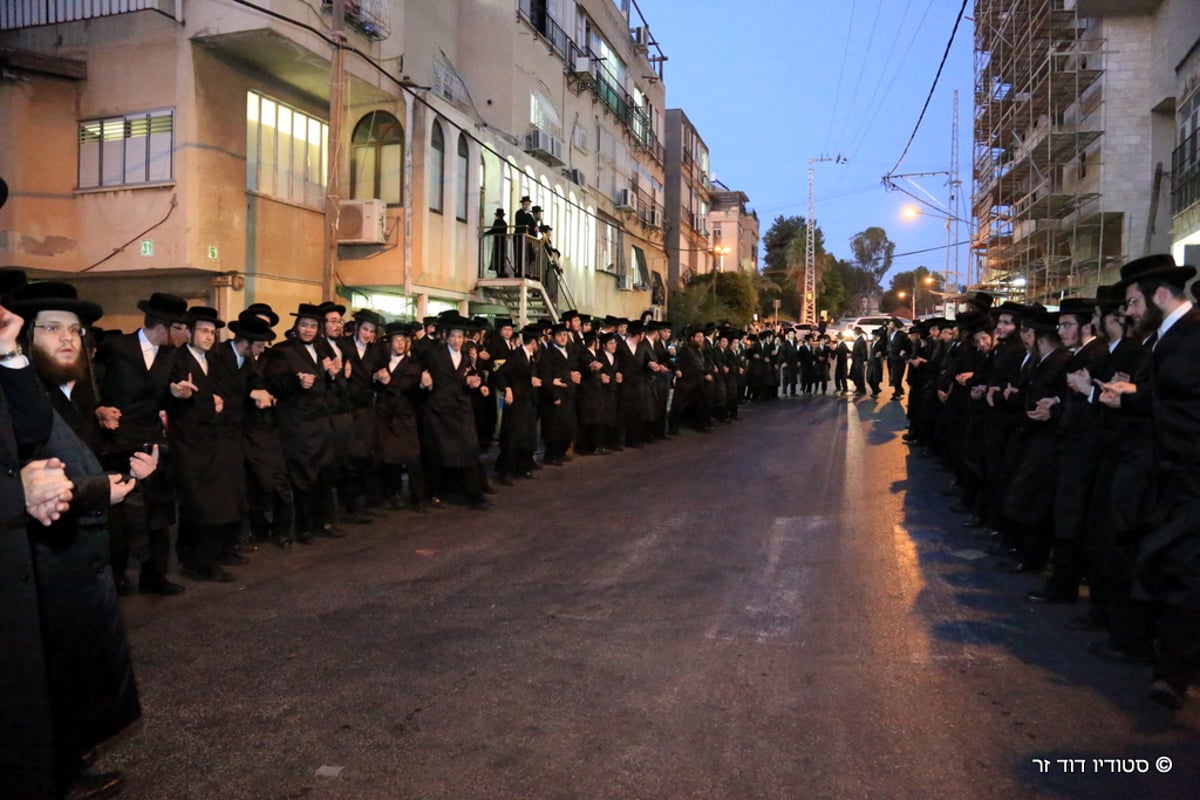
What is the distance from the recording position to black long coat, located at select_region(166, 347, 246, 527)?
6668mm

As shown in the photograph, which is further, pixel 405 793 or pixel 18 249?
pixel 18 249

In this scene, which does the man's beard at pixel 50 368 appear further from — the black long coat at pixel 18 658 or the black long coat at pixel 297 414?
the black long coat at pixel 297 414

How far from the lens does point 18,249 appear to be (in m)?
14.2

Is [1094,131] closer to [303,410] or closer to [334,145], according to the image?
[334,145]

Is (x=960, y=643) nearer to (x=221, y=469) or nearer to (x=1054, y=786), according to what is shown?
(x=1054, y=786)

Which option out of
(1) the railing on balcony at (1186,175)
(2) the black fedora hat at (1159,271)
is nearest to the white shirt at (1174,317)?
(2) the black fedora hat at (1159,271)

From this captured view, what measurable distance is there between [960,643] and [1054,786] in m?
1.74

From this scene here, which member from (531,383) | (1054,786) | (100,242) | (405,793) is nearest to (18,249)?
(100,242)

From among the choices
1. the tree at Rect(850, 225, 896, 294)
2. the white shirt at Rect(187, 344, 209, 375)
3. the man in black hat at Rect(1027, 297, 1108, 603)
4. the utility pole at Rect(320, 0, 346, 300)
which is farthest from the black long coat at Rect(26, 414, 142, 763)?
the tree at Rect(850, 225, 896, 294)

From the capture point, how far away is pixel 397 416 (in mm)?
9172

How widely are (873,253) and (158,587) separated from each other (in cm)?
11318

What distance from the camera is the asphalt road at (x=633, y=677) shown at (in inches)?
148

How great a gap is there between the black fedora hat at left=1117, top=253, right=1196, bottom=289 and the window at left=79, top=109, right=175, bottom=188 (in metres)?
13.8

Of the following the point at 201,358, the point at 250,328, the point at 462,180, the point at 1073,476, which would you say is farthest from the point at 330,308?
the point at 462,180
